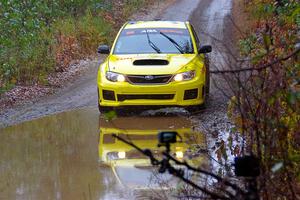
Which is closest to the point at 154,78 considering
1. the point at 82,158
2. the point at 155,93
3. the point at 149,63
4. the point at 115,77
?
the point at 155,93

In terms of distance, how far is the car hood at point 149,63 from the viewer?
11.7 metres

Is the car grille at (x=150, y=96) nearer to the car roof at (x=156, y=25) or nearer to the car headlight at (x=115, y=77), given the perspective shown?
the car headlight at (x=115, y=77)

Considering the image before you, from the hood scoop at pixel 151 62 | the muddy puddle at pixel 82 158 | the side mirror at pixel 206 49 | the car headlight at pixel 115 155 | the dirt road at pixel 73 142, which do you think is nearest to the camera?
the muddy puddle at pixel 82 158

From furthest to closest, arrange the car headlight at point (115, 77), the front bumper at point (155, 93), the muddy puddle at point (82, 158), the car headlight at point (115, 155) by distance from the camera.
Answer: the car headlight at point (115, 77), the front bumper at point (155, 93), the car headlight at point (115, 155), the muddy puddle at point (82, 158)

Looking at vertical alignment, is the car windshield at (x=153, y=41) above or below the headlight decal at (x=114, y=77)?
above

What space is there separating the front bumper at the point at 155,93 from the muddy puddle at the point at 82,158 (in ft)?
1.07

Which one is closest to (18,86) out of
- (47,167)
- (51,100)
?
(51,100)

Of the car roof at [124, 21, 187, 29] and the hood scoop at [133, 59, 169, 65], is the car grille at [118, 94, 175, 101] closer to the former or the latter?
the hood scoop at [133, 59, 169, 65]

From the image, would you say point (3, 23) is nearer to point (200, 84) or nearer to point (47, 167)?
point (200, 84)

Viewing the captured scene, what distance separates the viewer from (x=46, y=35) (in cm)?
2042

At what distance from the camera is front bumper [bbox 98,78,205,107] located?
11.6 m

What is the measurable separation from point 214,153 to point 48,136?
10.7 ft

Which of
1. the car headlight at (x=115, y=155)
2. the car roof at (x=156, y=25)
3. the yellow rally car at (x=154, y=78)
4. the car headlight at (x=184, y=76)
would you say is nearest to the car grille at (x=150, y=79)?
the yellow rally car at (x=154, y=78)

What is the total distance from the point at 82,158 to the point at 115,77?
2731 mm
